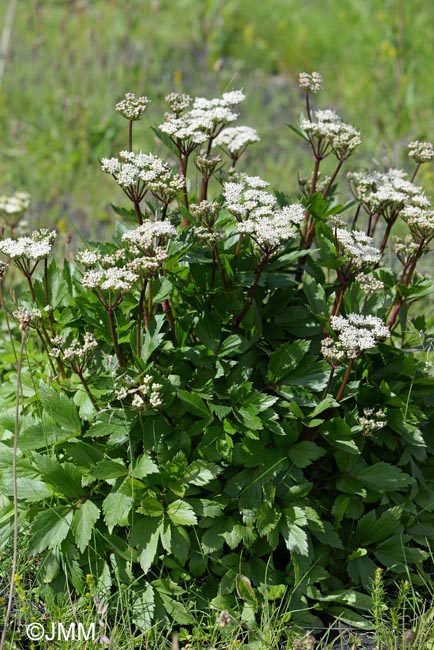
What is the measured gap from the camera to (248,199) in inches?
91.0

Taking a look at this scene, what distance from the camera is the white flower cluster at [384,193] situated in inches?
99.2

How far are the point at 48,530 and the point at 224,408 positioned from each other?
67 cm

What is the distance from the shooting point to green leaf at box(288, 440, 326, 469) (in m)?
Result: 2.38

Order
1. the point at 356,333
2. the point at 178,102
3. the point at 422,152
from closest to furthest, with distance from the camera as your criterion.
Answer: the point at 356,333 → the point at 178,102 → the point at 422,152

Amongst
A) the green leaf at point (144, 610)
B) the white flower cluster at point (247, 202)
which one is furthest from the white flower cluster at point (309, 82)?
the green leaf at point (144, 610)

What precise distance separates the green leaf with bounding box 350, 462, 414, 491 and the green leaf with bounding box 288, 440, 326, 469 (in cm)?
20

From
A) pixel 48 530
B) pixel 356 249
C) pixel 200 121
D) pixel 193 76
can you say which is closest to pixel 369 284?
pixel 356 249

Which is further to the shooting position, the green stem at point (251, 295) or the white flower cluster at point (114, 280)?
the green stem at point (251, 295)

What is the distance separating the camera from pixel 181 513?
230 centimetres

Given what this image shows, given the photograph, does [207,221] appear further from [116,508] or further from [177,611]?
[177,611]

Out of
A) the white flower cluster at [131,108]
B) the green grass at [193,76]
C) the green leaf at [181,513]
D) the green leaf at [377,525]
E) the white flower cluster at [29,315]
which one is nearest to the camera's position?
the white flower cluster at [29,315]

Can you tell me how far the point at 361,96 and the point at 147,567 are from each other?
5598mm

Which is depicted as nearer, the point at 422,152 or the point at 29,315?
the point at 29,315

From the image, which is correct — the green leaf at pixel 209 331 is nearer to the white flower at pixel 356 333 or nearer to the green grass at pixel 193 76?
the white flower at pixel 356 333
